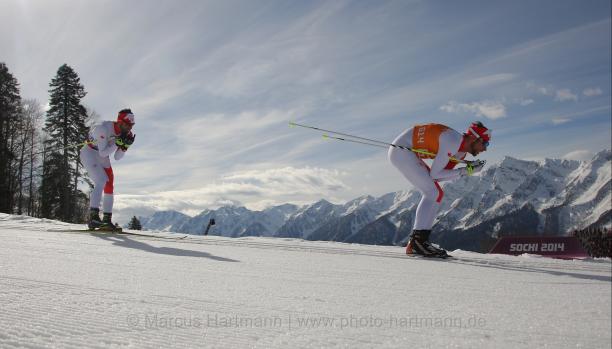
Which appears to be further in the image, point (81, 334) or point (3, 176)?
point (3, 176)

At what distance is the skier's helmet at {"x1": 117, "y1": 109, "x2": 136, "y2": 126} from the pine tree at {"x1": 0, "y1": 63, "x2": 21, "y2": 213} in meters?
27.3

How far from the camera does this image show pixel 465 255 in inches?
275

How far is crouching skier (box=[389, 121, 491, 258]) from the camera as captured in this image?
6.65 m

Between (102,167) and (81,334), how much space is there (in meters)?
8.34

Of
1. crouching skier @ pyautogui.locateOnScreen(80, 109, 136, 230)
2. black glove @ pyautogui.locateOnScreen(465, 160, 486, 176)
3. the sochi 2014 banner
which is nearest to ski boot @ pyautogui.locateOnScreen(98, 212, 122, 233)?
crouching skier @ pyautogui.locateOnScreen(80, 109, 136, 230)

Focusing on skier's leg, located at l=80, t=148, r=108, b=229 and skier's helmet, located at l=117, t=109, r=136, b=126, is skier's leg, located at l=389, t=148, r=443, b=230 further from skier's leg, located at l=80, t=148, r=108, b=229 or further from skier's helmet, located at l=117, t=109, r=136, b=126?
skier's leg, located at l=80, t=148, r=108, b=229

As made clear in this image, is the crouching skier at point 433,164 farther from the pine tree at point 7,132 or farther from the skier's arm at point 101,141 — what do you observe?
the pine tree at point 7,132

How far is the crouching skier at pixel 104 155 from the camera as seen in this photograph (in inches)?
358

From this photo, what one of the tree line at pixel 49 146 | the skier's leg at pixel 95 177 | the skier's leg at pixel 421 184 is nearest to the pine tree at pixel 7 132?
the tree line at pixel 49 146

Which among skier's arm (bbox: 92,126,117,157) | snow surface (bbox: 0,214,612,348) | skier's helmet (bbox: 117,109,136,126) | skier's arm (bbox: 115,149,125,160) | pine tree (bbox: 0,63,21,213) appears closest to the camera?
snow surface (bbox: 0,214,612,348)

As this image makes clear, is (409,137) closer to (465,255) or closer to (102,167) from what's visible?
(465,255)

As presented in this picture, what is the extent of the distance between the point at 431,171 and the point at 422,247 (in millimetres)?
1252

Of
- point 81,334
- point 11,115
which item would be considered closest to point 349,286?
point 81,334

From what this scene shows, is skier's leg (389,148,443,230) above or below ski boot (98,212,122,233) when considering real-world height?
above
